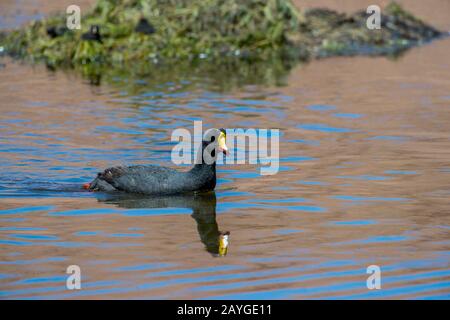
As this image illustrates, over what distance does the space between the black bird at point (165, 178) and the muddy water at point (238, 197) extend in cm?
16

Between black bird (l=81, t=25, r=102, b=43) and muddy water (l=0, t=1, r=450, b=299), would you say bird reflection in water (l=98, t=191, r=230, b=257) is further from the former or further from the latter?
black bird (l=81, t=25, r=102, b=43)

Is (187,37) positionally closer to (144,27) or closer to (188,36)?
(188,36)

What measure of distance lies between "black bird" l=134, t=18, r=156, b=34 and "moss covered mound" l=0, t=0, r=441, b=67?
0.02m

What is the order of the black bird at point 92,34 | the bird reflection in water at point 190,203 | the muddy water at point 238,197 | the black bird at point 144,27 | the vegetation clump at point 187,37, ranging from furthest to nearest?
the black bird at point 144,27, the vegetation clump at point 187,37, the black bird at point 92,34, the bird reflection in water at point 190,203, the muddy water at point 238,197

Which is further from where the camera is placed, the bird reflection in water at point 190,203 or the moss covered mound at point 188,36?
the moss covered mound at point 188,36

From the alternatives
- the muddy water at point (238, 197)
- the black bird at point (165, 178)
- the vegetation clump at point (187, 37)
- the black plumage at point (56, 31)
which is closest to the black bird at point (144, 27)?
the vegetation clump at point (187, 37)

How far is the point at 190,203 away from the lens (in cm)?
1270

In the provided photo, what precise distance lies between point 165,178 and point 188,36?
41.2 feet

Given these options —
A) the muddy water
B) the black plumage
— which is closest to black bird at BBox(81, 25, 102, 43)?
the black plumage

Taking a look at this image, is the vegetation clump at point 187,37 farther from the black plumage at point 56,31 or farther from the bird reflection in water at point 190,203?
the bird reflection in water at point 190,203

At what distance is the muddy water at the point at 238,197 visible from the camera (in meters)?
9.46

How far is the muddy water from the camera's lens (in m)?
9.46

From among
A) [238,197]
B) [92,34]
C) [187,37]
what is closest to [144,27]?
[187,37]

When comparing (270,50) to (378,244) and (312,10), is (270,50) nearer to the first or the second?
(312,10)
